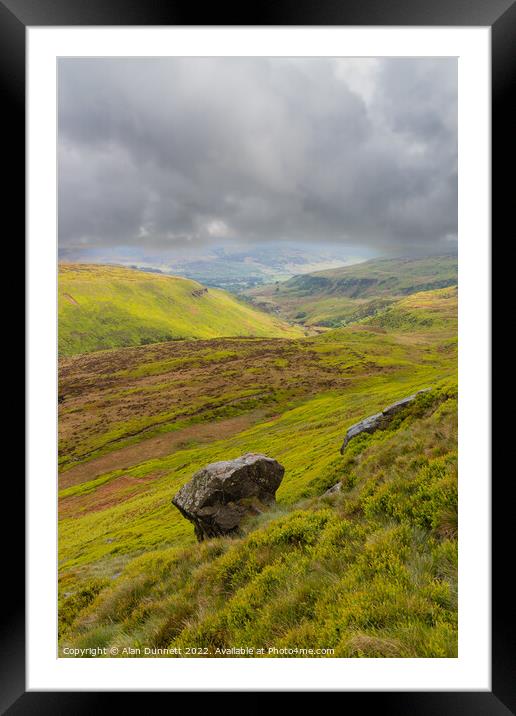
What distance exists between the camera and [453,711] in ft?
12.5

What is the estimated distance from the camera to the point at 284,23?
13.8 ft

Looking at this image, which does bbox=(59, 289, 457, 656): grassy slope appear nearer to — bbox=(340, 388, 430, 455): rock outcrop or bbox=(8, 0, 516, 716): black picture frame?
bbox=(340, 388, 430, 455): rock outcrop

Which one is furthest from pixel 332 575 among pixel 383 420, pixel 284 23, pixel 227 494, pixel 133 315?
pixel 133 315

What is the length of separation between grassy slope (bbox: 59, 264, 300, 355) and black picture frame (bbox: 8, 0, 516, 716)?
436 feet

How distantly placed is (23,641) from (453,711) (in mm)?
5510

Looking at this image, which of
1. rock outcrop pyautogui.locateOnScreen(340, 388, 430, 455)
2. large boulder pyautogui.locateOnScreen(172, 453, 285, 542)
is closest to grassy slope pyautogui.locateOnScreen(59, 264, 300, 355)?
large boulder pyautogui.locateOnScreen(172, 453, 285, 542)

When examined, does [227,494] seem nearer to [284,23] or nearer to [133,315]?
[284,23]

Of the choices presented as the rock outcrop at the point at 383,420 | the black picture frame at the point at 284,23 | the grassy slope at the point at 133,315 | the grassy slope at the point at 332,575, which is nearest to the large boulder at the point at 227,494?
the grassy slope at the point at 332,575

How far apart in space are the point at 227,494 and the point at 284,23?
806cm

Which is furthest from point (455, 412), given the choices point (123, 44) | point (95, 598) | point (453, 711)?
point (123, 44)

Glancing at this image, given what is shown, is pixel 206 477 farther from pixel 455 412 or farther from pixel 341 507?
pixel 455 412

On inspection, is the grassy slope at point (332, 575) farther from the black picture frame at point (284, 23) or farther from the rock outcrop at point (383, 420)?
the black picture frame at point (284, 23)

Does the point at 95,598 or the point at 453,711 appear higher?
the point at 453,711

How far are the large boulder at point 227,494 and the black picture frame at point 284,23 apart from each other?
10.1ft
